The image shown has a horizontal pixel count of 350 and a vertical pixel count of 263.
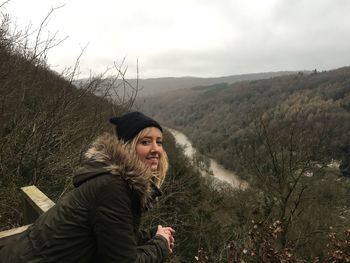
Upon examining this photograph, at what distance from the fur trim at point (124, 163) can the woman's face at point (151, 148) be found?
0.28 feet

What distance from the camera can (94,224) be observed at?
1617 millimetres

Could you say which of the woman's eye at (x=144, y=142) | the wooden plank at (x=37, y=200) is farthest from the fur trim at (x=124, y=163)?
the wooden plank at (x=37, y=200)

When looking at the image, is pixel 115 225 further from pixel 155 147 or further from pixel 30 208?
pixel 30 208

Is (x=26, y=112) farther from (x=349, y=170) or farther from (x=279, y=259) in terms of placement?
(x=349, y=170)

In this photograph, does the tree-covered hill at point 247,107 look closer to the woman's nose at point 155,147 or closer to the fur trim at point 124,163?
the woman's nose at point 155,147

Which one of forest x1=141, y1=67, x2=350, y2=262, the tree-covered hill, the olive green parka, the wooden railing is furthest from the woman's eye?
the tree-covered hill

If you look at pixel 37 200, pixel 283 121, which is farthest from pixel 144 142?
pixel 283 121

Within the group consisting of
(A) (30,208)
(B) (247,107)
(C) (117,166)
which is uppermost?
(C) (117,166)

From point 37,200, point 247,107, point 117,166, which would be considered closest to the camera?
point 117,166

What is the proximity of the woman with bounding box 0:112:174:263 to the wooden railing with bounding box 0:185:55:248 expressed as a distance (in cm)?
41

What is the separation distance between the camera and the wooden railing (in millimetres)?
2144

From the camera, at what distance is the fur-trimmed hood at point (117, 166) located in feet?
5.70

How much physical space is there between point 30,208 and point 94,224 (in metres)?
1.22

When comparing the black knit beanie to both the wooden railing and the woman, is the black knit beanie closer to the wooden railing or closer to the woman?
the woman
